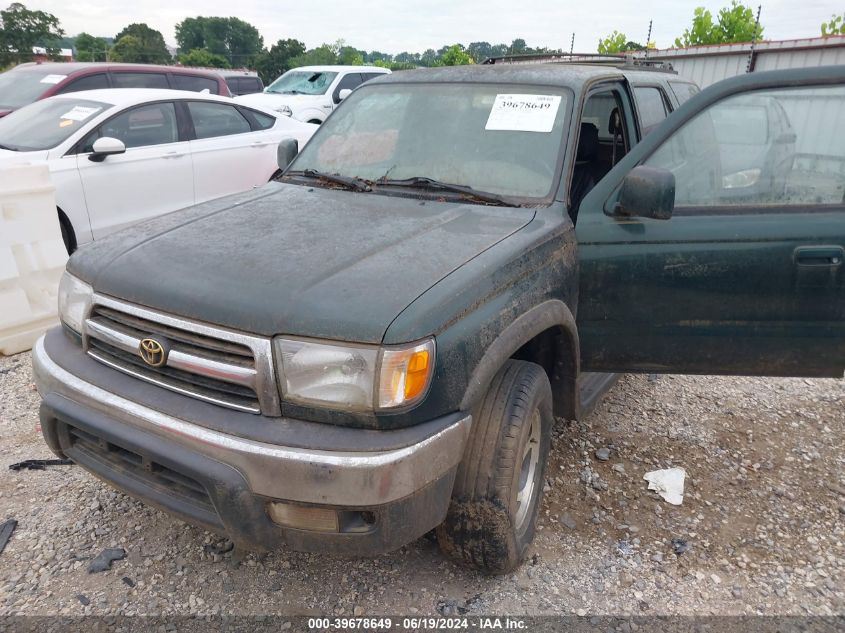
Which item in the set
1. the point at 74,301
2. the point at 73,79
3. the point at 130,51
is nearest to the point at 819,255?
the point at 74,301

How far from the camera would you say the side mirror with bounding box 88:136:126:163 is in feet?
17.6

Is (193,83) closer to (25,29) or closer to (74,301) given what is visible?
(74,301)

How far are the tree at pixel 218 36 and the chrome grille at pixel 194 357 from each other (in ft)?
227

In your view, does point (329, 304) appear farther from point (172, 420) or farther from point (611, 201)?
point (611, 201)

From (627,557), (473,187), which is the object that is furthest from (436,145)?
(627,557)

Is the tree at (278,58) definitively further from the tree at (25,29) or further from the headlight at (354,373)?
the headlight at (354,373)

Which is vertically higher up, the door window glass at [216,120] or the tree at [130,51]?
the tree at [130,51]

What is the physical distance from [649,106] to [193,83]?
757 cm

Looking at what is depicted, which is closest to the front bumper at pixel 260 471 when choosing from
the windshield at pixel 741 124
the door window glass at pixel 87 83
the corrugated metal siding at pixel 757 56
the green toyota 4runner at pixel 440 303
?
the green toyota 4runner at pixel 440 303

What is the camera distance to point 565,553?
2.69 m

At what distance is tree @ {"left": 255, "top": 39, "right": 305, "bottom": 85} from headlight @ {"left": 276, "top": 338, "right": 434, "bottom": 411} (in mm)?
38589

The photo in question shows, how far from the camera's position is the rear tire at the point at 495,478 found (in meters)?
2.23

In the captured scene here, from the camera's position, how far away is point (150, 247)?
96.7 inches

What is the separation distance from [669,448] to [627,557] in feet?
3.28
